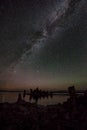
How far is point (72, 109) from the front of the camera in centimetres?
645

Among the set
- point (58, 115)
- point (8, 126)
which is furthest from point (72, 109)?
point (8, 126)

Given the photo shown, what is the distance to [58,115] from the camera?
6488 millimetres

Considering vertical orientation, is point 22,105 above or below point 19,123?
above

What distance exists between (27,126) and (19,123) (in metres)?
0.28

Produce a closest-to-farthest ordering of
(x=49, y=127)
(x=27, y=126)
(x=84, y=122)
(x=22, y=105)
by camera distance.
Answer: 1. (x=84, y=122)
2. (x=49, y=127)
3. (x=27, y=126)
4. (x=22, y=105)

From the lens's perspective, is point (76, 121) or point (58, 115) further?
point (58, 115)

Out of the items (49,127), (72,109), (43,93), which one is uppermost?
(43,93)

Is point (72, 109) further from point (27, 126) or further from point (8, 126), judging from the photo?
point (8, 126)

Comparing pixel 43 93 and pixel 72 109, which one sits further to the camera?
pixel 43 93

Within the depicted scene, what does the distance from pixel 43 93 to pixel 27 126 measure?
115 inches

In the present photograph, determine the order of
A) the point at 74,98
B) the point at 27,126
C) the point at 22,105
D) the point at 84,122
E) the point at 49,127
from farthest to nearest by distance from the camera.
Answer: the point at 22,105, the point at 74,98, the point at 27,126, the point at 49,127, the point at 84,122

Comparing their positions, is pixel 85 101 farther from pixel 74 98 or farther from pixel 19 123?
pixel 19 123

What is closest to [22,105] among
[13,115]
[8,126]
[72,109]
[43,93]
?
[43,93]

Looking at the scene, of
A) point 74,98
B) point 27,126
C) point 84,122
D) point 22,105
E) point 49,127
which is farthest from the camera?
point 22,105
